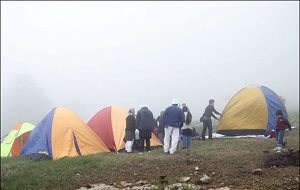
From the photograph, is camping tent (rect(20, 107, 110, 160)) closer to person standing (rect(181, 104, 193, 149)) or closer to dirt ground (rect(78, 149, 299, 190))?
dirt ground (rect(78, 149, 299, 190))

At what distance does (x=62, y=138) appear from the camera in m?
8.91

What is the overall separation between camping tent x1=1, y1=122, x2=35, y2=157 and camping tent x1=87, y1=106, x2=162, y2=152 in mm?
5379

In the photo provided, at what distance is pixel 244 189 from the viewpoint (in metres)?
4.18

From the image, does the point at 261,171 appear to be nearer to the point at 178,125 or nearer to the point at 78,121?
the point at 178,125

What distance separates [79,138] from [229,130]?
26.0 ft

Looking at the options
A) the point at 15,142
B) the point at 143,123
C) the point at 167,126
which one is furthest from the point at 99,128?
the point at 15,142

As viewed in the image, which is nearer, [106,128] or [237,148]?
[237,148]

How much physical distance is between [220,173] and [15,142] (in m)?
12.7

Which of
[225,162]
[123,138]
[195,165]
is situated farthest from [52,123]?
[225,162]

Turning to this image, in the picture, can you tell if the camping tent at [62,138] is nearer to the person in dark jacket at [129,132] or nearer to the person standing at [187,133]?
the person in dark jacket at [129,132]

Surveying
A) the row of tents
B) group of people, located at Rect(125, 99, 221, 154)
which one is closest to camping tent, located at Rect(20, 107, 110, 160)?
the row of tents

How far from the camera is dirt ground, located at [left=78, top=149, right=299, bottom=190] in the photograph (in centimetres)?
455

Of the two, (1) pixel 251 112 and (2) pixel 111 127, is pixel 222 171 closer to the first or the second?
(2) pixel 111 127

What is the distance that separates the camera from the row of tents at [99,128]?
892 centimetres
